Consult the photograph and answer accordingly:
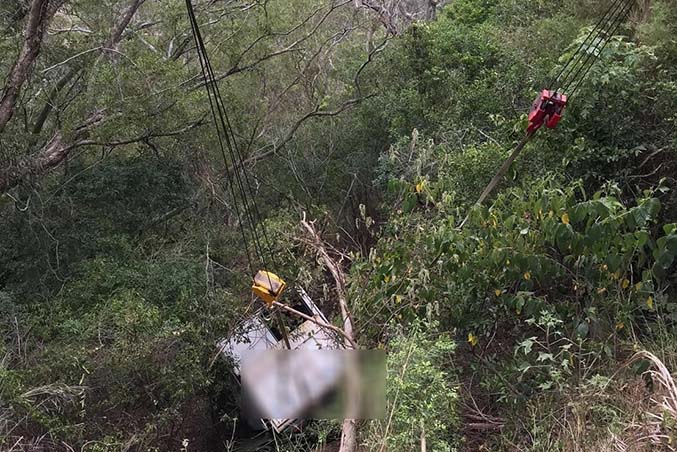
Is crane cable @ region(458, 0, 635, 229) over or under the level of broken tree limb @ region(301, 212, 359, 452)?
over

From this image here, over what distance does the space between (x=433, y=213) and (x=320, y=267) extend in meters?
1.33

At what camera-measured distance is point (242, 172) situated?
30.8 ft

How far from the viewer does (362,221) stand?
7.18 m

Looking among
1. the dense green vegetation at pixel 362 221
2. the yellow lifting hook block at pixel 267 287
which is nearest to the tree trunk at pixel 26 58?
the dense green vegetation at pixel 362 221

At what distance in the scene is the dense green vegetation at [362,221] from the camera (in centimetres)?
363

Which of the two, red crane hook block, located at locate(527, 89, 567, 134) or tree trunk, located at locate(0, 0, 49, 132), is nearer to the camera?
red crane hook block, located at locate(527, 89, 567, 134)

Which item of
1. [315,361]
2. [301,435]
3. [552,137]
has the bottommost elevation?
[301,435]

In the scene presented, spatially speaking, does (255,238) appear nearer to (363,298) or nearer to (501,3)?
(363,298)

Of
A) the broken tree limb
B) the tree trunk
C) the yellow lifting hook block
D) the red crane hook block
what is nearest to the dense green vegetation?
the broken tree limb

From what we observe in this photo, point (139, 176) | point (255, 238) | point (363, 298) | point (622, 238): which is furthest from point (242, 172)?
point (622, 238)

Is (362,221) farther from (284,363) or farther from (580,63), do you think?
(580,63)

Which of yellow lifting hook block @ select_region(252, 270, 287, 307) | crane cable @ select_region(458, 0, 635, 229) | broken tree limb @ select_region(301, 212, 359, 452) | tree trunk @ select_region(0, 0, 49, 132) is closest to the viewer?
broken tree limb @ select_region(301, 212, 359, 452)

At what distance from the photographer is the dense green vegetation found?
143 inches

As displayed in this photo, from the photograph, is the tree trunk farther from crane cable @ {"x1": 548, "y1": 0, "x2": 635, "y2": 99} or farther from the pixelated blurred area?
crane cable @ {"x1": 548, "y1": 0, "x2": 635, "y2": 99}
